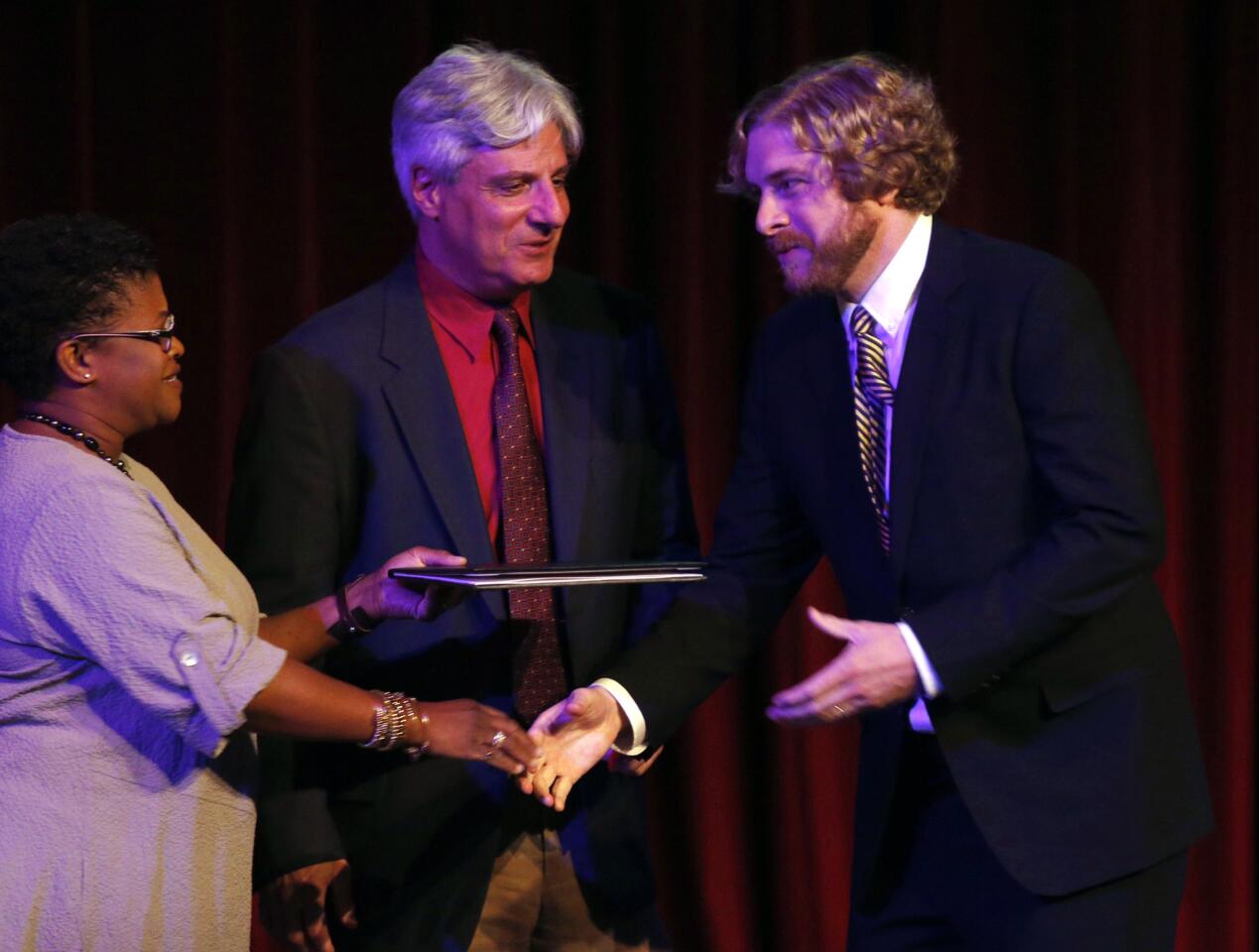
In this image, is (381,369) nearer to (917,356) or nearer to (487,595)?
(487,595)

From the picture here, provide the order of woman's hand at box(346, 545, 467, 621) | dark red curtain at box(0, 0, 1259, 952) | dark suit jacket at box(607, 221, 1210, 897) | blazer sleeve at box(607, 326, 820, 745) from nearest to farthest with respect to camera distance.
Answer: dark suit jacket at box(607, 221, 1210, 897)
woman's hand at box(346, 545, 467, 621)
blazer sleeve at box(607, 326, 820, 745)
dark red curtain at box(0, 0, 1259, 952)

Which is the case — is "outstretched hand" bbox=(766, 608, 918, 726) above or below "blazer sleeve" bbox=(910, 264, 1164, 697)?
below

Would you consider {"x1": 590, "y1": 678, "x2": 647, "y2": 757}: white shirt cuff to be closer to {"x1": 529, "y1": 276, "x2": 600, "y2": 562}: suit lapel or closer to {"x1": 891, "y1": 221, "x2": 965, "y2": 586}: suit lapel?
{"x1": 529, "y1": 276, "x2": 600, "y2": 562}: suit lapel

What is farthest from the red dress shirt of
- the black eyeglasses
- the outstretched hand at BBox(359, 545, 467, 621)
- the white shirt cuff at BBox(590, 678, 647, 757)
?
the black eyeglasses

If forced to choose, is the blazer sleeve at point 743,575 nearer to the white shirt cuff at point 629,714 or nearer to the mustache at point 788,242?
the white shirt cuff at point 629,714

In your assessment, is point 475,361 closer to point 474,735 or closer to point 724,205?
point 474,735

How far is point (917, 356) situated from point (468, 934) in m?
1.07

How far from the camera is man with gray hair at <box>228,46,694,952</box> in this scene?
214 centimetres

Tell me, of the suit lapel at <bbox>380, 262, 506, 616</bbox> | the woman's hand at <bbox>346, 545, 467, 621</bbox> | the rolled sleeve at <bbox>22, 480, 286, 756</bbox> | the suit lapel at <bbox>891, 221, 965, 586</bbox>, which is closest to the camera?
the rolled sleeve at <bbox>22, 480, 286, 756</bbox>

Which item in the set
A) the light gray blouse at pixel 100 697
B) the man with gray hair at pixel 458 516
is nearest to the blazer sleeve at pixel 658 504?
the man with gray hair at pixel 458 516

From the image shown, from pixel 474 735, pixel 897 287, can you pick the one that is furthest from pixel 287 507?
pixel 897 287

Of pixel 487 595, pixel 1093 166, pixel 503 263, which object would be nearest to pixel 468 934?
pixel 487 595

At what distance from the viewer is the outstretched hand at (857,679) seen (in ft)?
5.98

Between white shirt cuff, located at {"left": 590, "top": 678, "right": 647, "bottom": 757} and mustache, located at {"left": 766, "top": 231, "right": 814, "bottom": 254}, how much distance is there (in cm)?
70
